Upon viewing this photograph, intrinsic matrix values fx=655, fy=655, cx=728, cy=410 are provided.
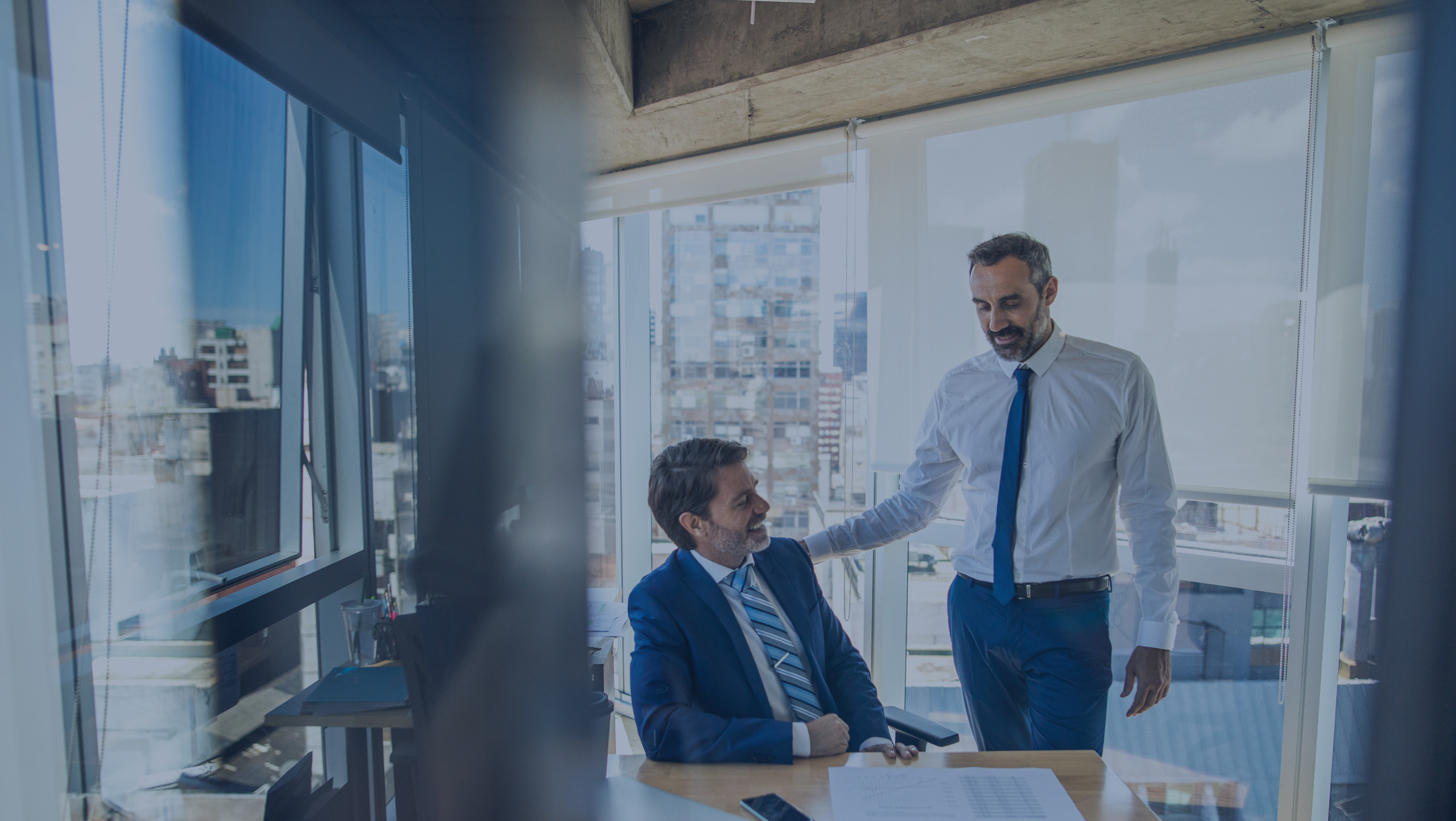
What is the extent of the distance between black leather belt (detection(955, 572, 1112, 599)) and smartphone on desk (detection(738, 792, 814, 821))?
0.95 m

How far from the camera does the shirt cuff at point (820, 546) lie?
189cm

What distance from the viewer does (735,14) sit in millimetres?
2143

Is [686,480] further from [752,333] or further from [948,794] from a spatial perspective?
[752,333]

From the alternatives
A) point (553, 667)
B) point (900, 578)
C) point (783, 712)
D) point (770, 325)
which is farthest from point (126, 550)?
point (770, 325)

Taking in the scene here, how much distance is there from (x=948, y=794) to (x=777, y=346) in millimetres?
2394

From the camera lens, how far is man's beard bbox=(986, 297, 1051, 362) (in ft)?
5.70

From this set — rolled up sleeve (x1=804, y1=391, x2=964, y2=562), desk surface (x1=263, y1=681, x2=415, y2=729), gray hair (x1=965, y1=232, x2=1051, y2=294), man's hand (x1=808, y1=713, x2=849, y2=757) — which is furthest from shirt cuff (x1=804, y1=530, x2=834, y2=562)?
desk surface (x1=263, y1=681, x2=415, y2=729)

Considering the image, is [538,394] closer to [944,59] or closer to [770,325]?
[944,59]

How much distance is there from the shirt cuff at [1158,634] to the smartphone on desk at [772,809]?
43.8 inches

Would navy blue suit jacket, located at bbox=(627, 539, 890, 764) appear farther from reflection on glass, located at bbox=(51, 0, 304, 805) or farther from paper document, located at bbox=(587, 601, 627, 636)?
reflection on glass, located at bbox=(51, 0, 304, 805)

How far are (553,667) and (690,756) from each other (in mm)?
796

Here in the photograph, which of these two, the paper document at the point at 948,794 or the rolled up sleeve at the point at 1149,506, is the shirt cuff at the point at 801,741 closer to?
the paper document at the point at 948,794

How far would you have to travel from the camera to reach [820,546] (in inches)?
74.6

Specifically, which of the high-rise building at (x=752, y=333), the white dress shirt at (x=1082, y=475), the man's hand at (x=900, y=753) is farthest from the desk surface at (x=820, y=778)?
the high-rise building at (x=752, y=333)
